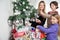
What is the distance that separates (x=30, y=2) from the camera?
2.18 metres

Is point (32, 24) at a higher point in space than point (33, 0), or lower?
lower

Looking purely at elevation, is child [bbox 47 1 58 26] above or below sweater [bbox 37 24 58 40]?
above

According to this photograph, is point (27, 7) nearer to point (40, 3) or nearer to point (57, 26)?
point (40, 3)

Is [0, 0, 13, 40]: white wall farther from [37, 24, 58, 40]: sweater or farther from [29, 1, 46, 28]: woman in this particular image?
[37, 24, 58, 40]: sweater

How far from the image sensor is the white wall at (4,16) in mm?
2145

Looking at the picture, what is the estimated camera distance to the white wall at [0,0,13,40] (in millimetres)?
2145

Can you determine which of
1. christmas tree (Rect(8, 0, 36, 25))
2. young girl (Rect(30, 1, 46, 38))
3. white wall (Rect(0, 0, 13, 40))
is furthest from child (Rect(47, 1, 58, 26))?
white wall (Rect(0, 0, 13, 40))

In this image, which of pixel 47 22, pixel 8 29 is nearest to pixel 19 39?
pixel 8 29

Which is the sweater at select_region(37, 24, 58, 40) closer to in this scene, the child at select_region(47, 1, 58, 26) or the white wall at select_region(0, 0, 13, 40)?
the child at select_region(47, 1, 58, 26)

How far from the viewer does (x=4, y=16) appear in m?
2.17

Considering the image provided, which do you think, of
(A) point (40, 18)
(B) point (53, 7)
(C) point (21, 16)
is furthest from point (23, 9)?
(B) point (53, 7)

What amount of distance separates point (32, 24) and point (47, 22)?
16cm

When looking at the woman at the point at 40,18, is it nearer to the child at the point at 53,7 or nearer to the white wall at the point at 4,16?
the child at the point at 53,7

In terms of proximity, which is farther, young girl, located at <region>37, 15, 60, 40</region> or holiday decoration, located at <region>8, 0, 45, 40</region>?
holiday decoration, located at <region>8, 0, 45, 40</region>
